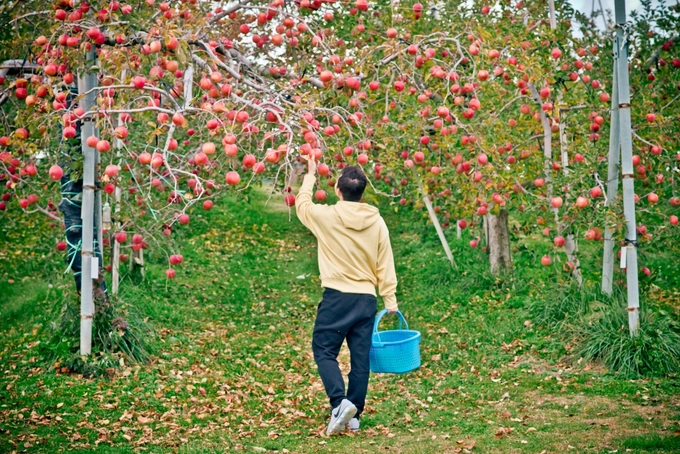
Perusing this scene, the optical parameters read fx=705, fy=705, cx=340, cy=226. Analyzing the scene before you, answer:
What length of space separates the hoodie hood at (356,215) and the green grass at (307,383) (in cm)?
142

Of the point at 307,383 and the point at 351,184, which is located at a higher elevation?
the point at 351,184

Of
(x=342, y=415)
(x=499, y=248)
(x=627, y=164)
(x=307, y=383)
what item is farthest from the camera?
(x=499, y=248)

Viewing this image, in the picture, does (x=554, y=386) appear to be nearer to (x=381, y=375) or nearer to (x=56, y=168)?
→ (x=381, y=375)

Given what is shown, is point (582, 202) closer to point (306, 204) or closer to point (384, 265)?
point (384, 265)

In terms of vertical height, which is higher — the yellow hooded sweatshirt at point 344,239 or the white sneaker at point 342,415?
the yellow hooded sweatshirt at point 344,239

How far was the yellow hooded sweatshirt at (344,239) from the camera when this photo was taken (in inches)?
185

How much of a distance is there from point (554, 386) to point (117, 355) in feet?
12.0

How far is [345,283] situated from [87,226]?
2.42 m

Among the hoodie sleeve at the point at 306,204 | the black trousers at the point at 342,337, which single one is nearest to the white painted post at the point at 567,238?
the black trousers at the point at 342,337

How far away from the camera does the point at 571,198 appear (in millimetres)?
6289

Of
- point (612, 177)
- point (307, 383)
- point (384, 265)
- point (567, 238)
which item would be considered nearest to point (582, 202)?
point (612, 177)

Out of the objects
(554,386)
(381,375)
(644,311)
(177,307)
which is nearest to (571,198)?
(644,311)

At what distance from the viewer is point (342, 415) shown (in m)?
4.59

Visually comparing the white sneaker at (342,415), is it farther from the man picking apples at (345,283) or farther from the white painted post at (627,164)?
the white painted post at (627,164)
